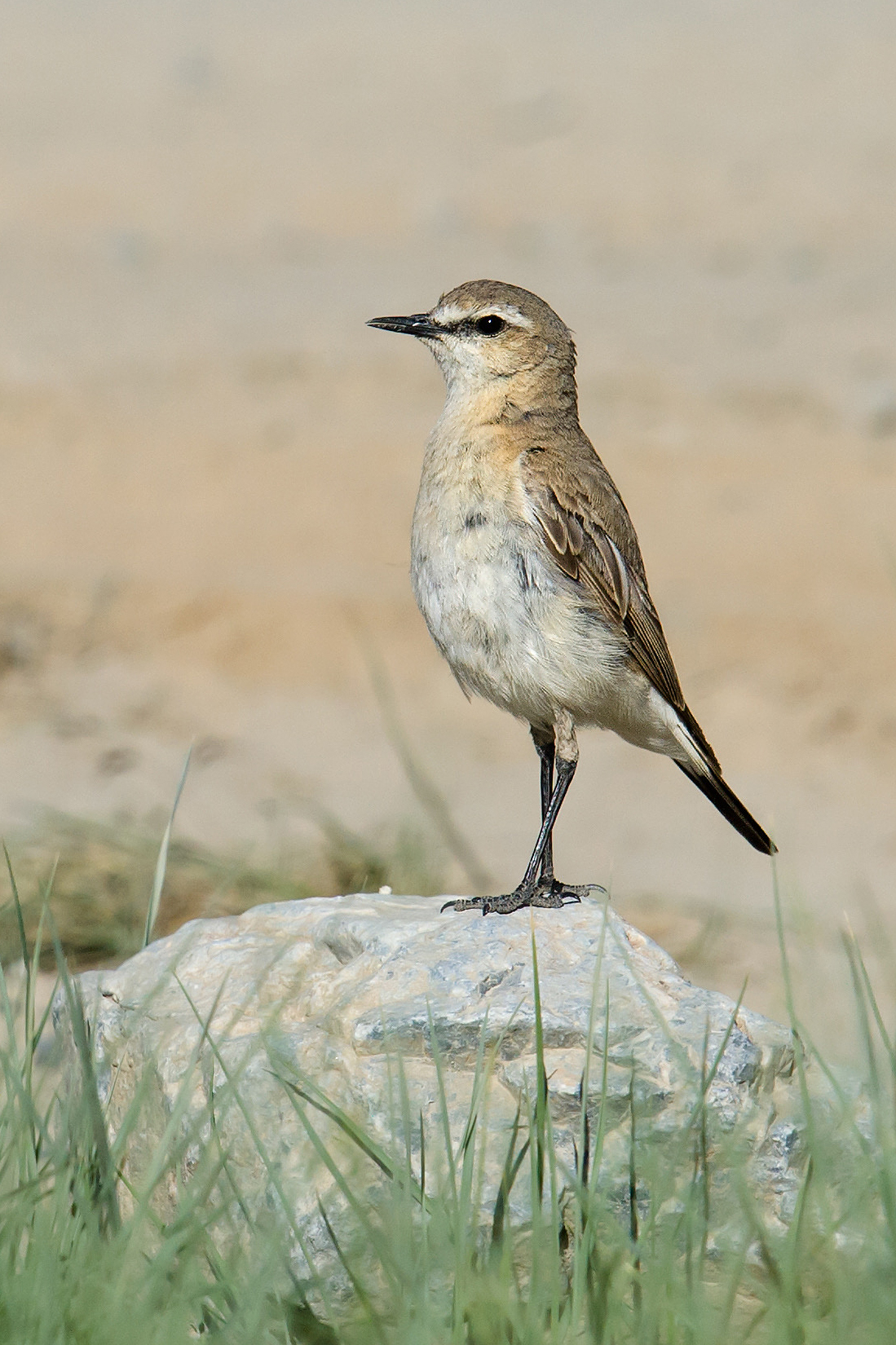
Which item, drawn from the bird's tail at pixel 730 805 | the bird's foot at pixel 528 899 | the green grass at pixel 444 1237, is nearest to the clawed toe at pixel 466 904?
the bird's foot at pixel 528 899

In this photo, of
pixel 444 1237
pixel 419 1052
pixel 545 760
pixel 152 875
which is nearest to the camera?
pixel 444 1237

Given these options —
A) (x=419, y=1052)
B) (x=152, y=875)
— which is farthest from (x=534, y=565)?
(x=152, y=875)

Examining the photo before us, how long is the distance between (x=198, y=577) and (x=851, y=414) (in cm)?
532

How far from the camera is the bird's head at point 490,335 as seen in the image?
5.36 m

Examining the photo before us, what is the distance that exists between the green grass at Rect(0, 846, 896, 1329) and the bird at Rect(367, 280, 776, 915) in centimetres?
121

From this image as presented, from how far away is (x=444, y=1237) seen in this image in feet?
10.3

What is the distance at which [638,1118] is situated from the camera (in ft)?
11.8

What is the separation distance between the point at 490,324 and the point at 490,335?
3cm

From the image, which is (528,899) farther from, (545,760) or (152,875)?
(152,875)

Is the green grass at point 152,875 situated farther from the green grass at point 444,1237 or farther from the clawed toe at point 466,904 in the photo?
the green grass at point 444,1237

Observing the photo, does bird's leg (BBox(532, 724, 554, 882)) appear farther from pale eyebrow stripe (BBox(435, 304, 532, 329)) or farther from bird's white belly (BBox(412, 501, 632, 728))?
pale eyebrow stripe (BBox(435, 304, 532, 329))

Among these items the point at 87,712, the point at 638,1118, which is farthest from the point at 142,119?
the point at 638,1118

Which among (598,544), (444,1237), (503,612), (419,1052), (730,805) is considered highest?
(598,544)

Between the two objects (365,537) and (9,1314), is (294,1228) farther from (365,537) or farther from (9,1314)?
(365,537)
